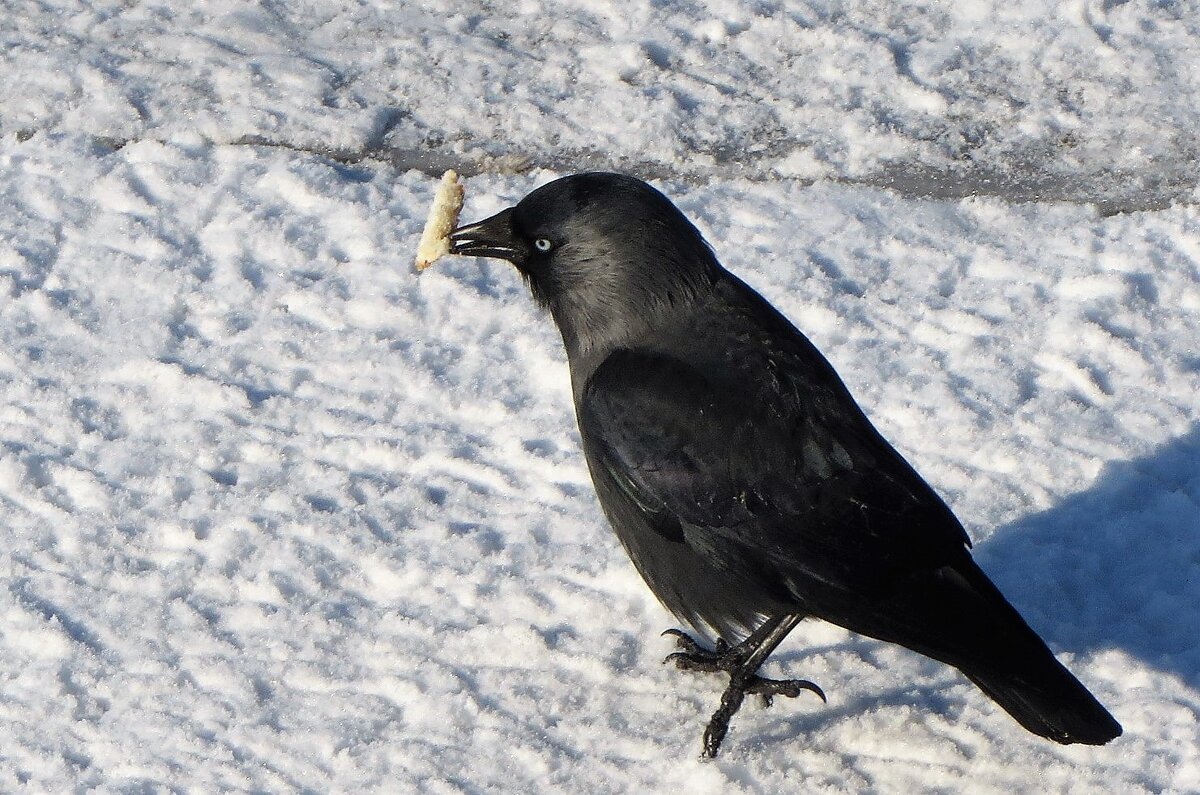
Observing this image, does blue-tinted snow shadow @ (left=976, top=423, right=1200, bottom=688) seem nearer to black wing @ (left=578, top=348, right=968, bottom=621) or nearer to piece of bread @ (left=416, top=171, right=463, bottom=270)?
black wing @ (left=578, top=348, right=968, bottom=621)

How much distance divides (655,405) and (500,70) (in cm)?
279

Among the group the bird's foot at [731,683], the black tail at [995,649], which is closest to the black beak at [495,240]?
the bird's foot at [731,683]

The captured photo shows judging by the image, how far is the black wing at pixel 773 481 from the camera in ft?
10.0

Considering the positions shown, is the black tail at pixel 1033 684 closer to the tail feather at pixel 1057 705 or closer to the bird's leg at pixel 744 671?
the tail feather at pixel 1057 705

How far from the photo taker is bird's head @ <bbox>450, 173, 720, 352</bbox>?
10.9 ft

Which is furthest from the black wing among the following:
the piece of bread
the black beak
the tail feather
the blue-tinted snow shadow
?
the piece of bread

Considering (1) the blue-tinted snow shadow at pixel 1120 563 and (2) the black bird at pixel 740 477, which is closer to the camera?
(2) the black bird at pixel 740 477

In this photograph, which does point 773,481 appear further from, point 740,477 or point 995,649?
point 995,649

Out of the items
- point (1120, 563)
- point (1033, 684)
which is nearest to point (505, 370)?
point (1120, 563)

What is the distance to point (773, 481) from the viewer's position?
308 cm

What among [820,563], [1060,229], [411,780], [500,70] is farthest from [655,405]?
[500,70]

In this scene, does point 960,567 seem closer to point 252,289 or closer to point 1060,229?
point 1060,229

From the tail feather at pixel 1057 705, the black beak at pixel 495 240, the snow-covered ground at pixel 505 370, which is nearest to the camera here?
the tail feather at pixel 1057 705

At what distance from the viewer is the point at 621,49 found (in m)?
5.64
